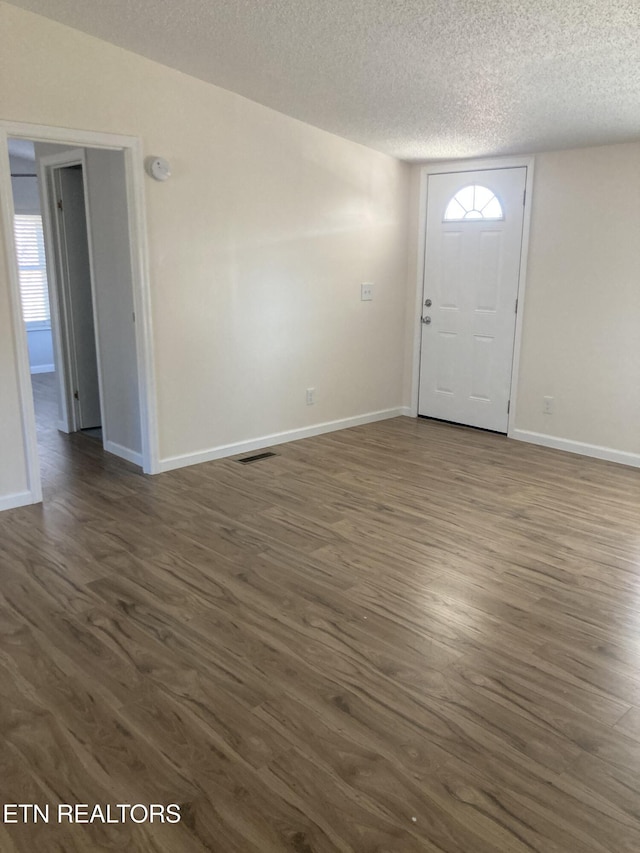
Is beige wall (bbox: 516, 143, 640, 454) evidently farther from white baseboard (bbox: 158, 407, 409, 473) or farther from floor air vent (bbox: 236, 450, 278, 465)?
floor air vent (bbox: 236, 450, 278, 465)

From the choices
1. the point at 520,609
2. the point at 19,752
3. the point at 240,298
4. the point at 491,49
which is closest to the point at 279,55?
the point at 491,49

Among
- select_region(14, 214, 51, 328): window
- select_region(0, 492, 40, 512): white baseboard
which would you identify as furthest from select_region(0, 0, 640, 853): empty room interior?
select_region(14, 214, 51, 328): window

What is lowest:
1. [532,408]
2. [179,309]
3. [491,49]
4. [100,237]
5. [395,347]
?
[532,408]

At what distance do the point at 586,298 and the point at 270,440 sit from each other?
2.61 metres

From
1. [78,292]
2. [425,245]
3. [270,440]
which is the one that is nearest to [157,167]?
[78,292]

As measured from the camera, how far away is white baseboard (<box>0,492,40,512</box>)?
385cm

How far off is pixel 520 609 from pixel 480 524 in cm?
94

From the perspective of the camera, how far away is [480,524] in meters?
3.74

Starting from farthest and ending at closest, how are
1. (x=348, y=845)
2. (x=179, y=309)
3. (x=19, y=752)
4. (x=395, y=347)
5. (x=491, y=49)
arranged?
(x=395, y=347) → (x=179, y=309) → (x=491, y=49) → (x=19, y=752) → (x=348, y=845)

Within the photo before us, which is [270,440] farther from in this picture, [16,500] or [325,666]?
[325,666]

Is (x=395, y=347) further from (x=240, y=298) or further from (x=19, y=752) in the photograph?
(x=19, y=752)

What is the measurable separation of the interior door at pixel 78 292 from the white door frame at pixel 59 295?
0.02m

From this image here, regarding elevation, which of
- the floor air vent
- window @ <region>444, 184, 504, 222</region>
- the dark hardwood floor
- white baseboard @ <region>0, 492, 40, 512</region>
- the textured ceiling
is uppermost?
the textured ceiling

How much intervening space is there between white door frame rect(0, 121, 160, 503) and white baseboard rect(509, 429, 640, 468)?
9.72 feet
